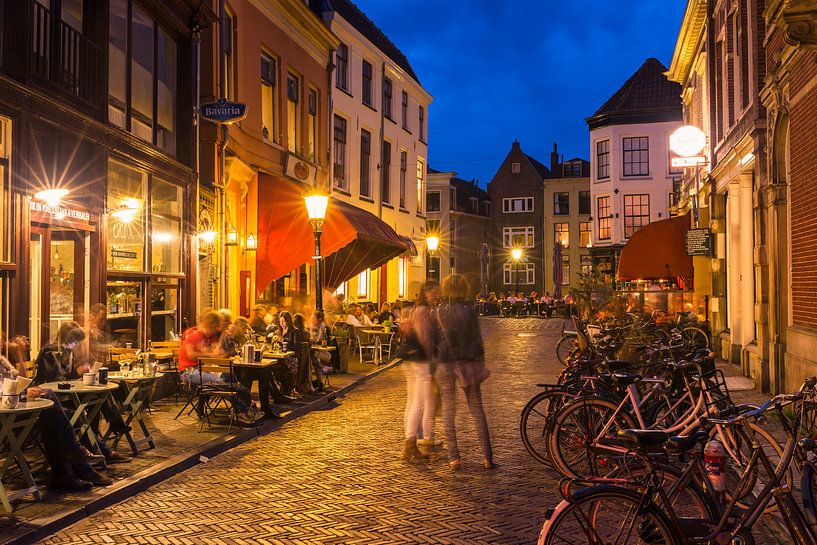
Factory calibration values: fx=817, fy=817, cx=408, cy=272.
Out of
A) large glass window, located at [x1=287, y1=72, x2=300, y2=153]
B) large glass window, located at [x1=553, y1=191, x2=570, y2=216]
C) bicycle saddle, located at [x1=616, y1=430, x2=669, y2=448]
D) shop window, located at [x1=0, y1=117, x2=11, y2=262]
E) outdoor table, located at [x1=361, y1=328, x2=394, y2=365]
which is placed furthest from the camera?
large glass window, located at [x1=553, y1=191, x2=570, y2=216]

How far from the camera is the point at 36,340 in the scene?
33.8 ft

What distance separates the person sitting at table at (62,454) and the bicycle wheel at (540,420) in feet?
12.6

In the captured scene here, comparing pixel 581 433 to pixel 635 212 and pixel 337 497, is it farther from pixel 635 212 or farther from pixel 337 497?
pixel 635 212

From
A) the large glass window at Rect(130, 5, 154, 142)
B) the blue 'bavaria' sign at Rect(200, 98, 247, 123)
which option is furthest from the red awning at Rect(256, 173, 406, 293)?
the large glass window at Rect(130, 5, 154, 142)

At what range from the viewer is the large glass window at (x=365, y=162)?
27766 millimetres

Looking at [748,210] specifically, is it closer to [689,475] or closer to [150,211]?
[150,211]

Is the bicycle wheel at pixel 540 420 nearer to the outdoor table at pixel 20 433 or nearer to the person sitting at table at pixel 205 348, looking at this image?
the person sitting at table at pixel 205 348

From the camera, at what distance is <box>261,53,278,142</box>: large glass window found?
19.5m

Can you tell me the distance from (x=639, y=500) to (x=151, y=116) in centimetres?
1197

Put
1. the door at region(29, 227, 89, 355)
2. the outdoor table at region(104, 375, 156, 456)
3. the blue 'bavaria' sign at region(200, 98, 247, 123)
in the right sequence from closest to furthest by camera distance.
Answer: the outdoor table at region(104, 375, 156, 456) < the door at region(29, 227, 89, 355) < the blue 'bavaria' sign at region(200, 98, 247, 123)

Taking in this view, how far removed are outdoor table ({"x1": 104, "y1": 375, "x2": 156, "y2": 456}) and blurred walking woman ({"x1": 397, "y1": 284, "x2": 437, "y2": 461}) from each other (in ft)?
8.84

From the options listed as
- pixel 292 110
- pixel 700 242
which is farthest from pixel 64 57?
pixel 700 242

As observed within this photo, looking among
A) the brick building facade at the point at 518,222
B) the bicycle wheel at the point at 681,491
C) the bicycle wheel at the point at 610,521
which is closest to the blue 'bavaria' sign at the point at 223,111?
the bicycle wheel at the point at 681,491

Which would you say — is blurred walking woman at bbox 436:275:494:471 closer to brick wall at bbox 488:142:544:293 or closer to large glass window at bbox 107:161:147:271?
large glass window at bbox 107:161:147:271
